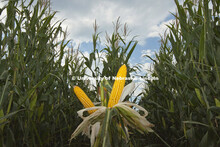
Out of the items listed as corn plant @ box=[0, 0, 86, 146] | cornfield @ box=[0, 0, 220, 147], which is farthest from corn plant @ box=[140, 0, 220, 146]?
corn plant @ box=[0, 0, 86, 146]

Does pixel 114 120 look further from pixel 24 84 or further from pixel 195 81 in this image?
pixel 24 84

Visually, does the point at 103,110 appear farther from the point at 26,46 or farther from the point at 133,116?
the point at 26,46

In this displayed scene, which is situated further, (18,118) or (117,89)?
(18,118)

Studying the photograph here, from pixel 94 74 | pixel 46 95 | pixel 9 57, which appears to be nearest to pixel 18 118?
pixel 46 95

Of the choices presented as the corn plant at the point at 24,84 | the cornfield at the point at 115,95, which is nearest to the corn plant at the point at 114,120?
the cornfield at the point at 115,95

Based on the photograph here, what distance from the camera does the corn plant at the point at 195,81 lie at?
1.01m

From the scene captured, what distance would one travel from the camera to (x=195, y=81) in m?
1.12

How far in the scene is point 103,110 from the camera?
0.99m

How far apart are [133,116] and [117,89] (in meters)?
0.24

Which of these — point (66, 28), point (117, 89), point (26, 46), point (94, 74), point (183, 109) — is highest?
point (66, 28)

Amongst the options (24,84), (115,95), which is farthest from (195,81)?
(24,84)

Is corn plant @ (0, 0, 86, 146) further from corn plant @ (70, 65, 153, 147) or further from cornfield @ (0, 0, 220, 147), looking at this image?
corn plant @ (70, 65, 153, 147)

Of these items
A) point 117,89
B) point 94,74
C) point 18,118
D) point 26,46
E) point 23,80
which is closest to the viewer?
point 117,89

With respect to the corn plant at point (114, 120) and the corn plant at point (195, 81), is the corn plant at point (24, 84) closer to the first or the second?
the corn plant at point (114, 120)
